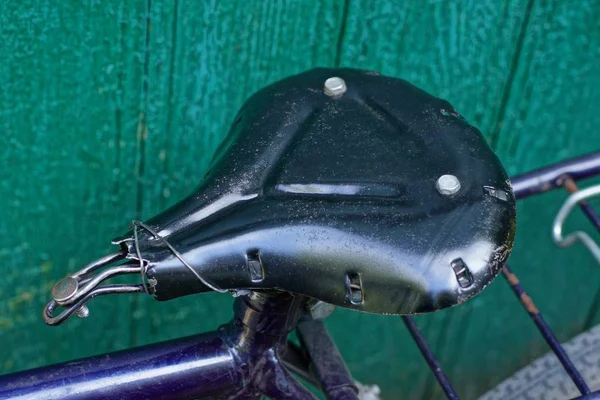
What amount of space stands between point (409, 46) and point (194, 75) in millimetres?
283

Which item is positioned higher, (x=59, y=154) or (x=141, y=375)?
(x=59, y=154)

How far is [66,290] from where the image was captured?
2.01ft

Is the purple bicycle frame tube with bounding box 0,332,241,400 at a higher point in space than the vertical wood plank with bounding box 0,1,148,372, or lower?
lower

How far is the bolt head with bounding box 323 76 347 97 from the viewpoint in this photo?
29.5 inches

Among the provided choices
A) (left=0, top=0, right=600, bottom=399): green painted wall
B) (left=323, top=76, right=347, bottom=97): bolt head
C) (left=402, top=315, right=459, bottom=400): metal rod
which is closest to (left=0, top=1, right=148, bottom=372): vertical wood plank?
(left=0, top=0, right=600, bottom=399): green painted wall

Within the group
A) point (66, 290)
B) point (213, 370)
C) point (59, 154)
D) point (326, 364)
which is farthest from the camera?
point (59, 154)

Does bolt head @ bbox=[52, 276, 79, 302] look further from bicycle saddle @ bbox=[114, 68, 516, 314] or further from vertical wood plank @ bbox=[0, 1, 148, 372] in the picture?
vertical wood plank @ bbox=[0, 1, 148, 372]

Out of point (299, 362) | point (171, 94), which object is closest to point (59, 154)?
point (171, 94)

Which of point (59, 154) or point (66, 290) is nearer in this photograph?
point (66, 290)

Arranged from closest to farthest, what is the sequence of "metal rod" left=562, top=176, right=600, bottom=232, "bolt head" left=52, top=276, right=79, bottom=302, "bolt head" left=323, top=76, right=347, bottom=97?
"bolt head" left=52, top=276, right=79, bottom=302, "bolt head" left=323, top=76, right=347, bottom=97, "metal rod" left=562, top=176, right=600, bottom=232

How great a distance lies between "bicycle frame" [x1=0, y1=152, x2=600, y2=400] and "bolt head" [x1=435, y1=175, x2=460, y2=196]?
164 mm

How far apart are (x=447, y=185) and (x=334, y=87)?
156 millimetres

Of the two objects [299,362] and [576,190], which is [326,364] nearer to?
[299,362]

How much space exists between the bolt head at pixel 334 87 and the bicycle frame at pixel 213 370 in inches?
7.0
